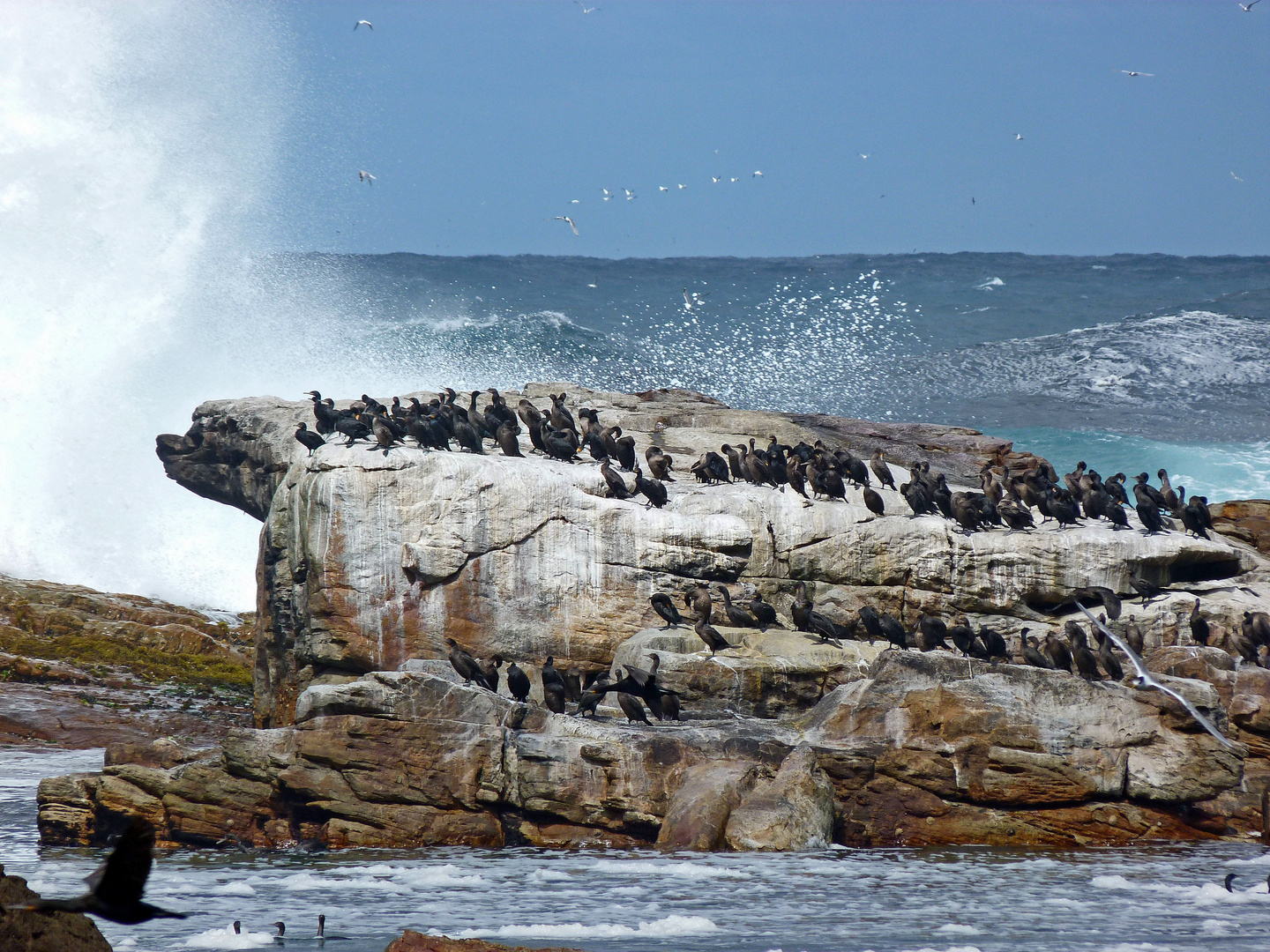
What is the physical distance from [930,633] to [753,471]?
3.71 metres

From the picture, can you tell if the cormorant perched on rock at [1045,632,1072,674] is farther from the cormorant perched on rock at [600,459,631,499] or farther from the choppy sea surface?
the cormorant perched on rock at [600,459,631,499]

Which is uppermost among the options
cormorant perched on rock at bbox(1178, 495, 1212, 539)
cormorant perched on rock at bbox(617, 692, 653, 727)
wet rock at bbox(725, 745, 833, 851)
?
cormorant perched on rock at bbox(1178, 495, 1212, 539)

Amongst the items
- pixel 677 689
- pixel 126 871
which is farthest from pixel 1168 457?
pixel 126 871

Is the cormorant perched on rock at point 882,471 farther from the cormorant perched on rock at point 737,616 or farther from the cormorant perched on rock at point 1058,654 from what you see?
the cormorant perched on rock at point 1058,654

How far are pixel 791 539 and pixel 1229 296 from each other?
51724 millimetres

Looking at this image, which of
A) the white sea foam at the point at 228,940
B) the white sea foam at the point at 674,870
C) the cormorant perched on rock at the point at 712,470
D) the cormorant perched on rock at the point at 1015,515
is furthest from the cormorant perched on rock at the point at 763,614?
the white sea foam at the point at 228,940

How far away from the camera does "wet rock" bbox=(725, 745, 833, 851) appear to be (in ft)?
41.9

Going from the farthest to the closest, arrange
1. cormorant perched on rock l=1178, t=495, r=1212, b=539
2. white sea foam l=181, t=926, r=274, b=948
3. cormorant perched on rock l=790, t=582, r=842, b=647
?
1. cormorant perched on rock l=1178, t=495, r=1212, b=539
2. cormorant perched on rock l=790, t=582, r=842, b=647
3. white sea foam l=181, t=926, r=274, b=948

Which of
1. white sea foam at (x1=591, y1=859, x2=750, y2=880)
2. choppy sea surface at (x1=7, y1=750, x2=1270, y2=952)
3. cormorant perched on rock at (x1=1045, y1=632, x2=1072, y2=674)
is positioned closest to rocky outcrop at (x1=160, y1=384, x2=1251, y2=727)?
cormorant perched on rock at (x1=1045, y1=632, x2=1072, y2=674)

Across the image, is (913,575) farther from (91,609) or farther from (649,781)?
(91,609)

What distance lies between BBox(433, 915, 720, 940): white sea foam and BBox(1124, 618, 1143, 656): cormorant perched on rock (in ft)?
30.5

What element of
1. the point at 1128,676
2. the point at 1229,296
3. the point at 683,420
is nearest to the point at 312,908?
the point at 1128,676

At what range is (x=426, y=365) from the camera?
167 feet

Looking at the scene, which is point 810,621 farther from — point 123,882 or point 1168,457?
point 1168,457
